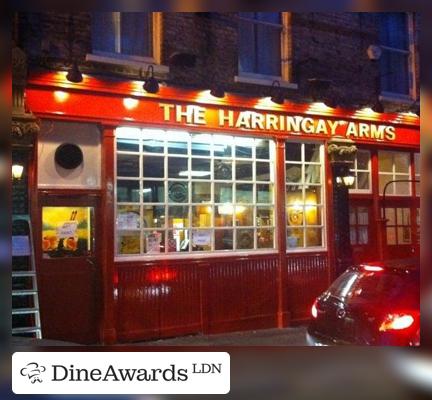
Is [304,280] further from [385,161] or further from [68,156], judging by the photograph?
[68,156]

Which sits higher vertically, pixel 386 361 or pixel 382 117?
pixel 382 117

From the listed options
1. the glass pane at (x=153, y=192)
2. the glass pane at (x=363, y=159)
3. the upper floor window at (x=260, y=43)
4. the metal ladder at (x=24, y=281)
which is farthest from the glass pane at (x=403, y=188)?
the metal ladder at (x=24, y=281)

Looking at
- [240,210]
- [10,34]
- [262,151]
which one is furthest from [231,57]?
[10,34]

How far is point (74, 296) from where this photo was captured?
20.6 feet

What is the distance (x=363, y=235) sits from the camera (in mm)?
7531

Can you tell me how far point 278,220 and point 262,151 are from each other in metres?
0.97

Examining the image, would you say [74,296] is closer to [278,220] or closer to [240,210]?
[240,210]

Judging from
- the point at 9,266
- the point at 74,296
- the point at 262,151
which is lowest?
the point at 74,296

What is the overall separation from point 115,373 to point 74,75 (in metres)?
3.35

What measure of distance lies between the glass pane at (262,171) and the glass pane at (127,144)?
5.53 feet

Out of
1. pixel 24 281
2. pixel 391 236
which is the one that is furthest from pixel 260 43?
pixel 24 281

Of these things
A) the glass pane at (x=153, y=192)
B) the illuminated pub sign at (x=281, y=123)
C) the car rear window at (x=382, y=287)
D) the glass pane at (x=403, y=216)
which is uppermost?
the illuminated pub sign at (x=281, y=123)

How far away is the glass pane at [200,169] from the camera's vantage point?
6750mm

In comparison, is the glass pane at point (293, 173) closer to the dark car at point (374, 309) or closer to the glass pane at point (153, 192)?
the glass pane at point (153, 192)
